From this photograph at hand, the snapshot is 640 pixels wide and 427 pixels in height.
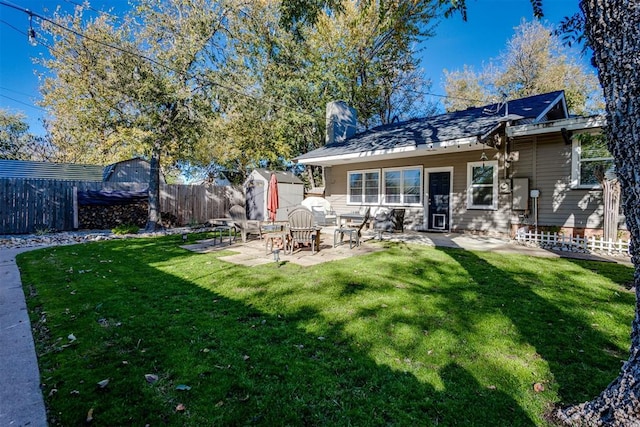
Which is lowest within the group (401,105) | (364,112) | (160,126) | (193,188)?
(193,188)

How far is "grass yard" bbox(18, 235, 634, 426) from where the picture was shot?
2.12 meters

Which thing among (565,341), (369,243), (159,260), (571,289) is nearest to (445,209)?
(369,243)

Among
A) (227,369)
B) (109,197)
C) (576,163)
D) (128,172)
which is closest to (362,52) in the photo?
(576,163)

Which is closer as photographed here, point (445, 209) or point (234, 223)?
point (234, 223)

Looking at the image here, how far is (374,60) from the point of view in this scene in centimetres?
1828

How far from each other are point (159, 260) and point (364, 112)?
16.0 meters

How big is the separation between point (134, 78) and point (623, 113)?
13039 millimetres

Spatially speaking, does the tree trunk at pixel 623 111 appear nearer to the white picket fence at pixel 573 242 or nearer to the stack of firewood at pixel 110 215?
the white picket fence at pixel 573 242

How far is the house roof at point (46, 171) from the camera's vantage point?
16547 millimetres

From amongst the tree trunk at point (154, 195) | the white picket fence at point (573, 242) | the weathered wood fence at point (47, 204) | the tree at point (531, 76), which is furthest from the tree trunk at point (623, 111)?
the tree at point (531, 76)

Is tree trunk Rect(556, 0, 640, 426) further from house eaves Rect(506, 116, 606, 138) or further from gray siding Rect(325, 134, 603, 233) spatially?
gray siding Rect(325, 134, 603, 233)

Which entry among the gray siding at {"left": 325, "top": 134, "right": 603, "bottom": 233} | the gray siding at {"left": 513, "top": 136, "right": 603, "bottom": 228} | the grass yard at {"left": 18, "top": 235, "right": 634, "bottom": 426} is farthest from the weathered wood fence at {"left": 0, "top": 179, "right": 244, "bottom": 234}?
the gray siding at {"left": 513, "top": 136, "right": 603, "bottom": 228}

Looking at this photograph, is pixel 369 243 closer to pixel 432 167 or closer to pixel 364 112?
pixel 432 167

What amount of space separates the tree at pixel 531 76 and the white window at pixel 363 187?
1100 centimetres
